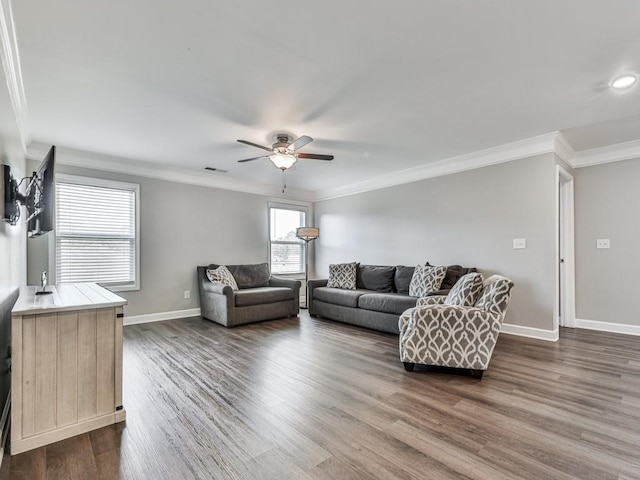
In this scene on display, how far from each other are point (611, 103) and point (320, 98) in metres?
2.77

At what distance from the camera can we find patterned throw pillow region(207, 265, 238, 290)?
4.95 meters

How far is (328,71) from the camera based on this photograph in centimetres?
235

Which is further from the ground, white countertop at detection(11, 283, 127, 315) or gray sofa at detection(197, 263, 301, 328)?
white countertop at detection(11, 283, 127, 315)

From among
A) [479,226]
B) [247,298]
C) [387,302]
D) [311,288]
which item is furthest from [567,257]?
[247,298]

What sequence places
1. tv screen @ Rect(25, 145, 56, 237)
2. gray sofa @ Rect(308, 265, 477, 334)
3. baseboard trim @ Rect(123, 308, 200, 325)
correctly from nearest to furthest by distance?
tv screen @ Rect(25, 145, 56, 237)
gray sofa @ Rect(308, 265, 477, 334)
baseboard trim @ Rect(123, 308, 200, 325)

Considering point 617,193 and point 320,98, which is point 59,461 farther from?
point 617,193

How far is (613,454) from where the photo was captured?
1655 mm

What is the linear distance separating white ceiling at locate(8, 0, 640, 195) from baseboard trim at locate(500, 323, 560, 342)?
7.87 ft

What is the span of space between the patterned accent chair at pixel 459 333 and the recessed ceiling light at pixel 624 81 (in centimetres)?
185

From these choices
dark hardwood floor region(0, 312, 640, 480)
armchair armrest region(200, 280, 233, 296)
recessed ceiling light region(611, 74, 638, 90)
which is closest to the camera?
dark hardwood floor region(0, 312, 640, 480)

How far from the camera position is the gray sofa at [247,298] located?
4496 mm

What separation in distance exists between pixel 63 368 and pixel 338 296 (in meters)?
3.50

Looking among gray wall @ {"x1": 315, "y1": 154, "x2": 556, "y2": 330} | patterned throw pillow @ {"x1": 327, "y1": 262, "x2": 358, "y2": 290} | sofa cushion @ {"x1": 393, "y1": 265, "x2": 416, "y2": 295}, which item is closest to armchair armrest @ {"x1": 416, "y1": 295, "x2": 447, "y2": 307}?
sofa cushion @ {"x1": 393, "y1": 265, "x2": 416, "y2": 295}

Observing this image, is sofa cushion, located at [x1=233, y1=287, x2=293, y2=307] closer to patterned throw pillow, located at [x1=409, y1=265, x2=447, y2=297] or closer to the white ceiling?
patterned throw pillow, located at [x1=409, y1=265, x2=447, y2=297]
